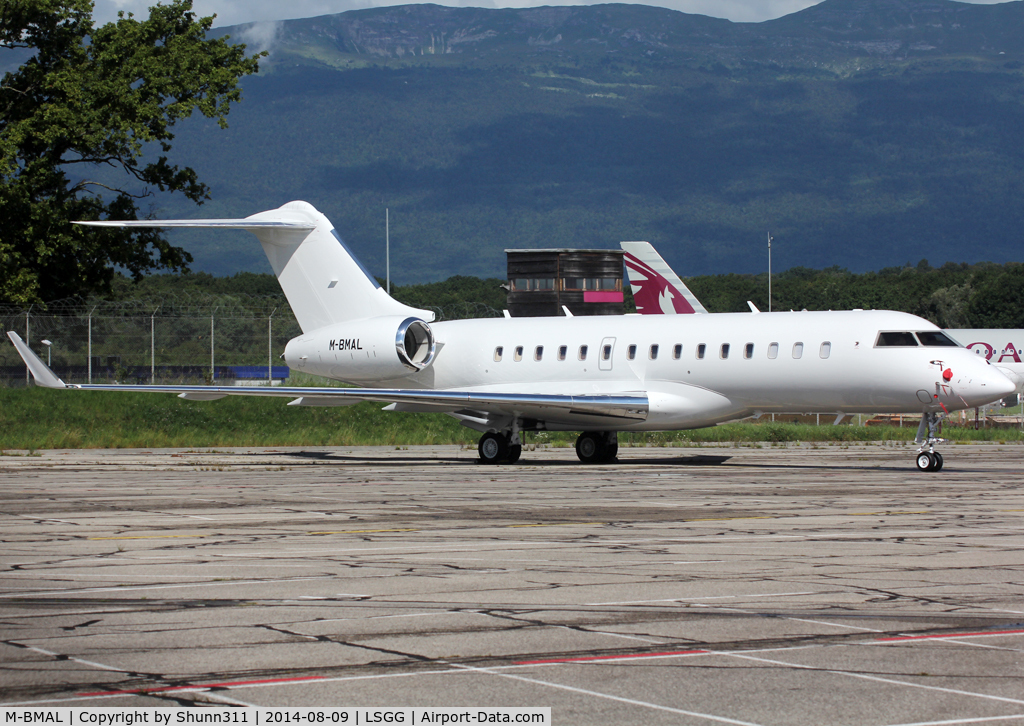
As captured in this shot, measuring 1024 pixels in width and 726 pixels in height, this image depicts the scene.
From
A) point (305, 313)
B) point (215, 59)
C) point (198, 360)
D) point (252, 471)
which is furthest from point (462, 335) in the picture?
point (215, 59)

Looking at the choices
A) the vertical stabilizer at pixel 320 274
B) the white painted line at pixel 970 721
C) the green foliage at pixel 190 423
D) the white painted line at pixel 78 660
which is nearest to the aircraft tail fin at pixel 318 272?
the vertical stabilizer at pixel 320 274

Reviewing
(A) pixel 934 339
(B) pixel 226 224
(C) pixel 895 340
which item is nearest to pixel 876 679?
(C) pixel 895 340

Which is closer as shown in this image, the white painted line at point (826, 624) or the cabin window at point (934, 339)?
the white painted line at point (826, 624)

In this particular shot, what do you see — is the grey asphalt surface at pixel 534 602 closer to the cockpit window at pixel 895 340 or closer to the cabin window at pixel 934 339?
the cockpit window at pixel 895 340

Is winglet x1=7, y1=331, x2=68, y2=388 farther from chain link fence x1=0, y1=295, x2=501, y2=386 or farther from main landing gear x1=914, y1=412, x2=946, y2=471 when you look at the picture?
main landing gear x1=914, y1=412, x2=946, y2=471

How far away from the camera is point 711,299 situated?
461 ft

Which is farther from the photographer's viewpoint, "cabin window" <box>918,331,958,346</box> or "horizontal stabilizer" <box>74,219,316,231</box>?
"horizontal stabilizer" <box>74,219,316,231</box>

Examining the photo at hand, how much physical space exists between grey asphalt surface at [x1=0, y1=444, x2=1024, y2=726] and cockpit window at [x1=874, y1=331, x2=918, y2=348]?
4.95 meters

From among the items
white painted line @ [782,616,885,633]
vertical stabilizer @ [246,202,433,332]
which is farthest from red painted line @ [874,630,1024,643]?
vertical stabilizer @ [246,202,433,332]

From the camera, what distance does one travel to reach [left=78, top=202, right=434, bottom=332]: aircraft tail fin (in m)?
29.9

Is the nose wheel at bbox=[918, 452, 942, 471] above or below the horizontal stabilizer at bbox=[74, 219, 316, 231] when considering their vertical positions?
below

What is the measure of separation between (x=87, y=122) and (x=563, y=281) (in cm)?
6392

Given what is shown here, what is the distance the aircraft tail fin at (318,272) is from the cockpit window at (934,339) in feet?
39.1

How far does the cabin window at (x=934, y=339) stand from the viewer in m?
23.7
